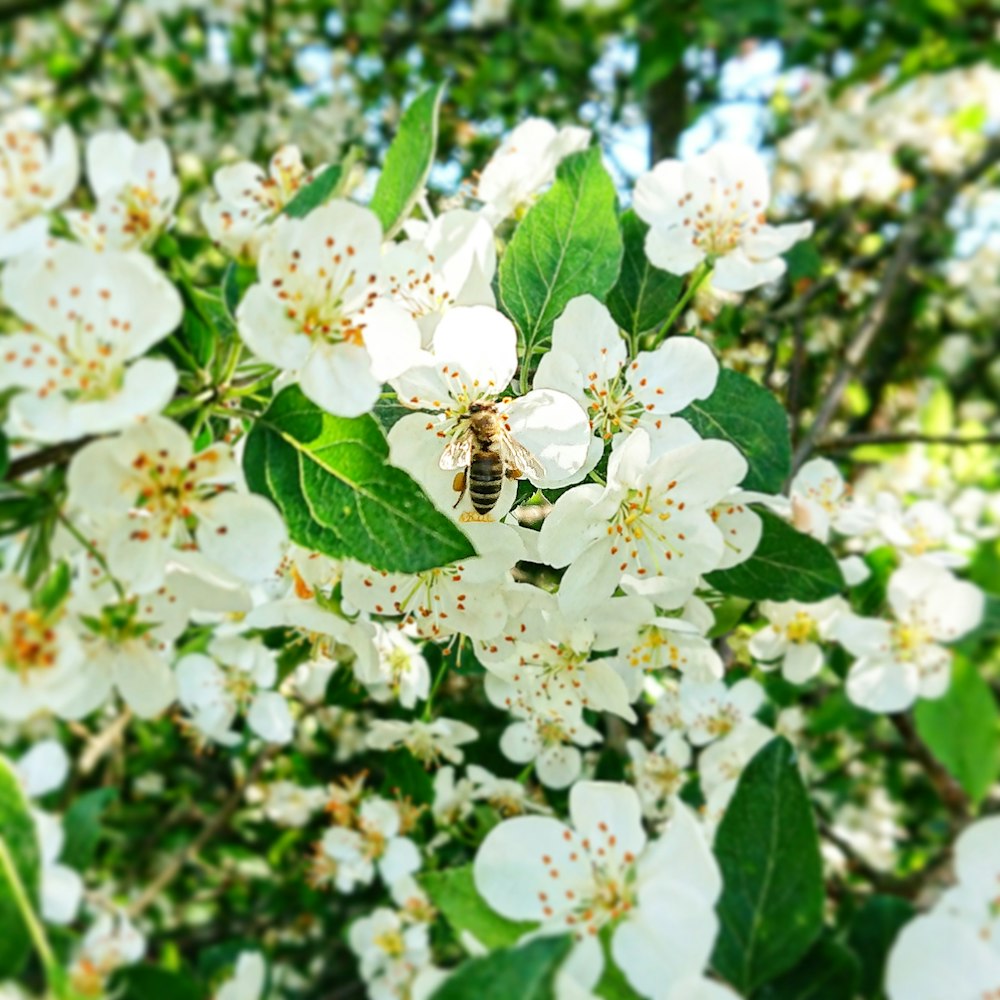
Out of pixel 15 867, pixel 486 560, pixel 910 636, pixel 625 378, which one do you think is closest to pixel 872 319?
pixel 910 636

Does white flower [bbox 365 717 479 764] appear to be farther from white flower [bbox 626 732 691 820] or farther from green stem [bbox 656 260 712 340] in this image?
green stem [bbox 656 260 712 340]

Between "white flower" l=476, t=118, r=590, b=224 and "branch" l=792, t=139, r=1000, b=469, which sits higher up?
"white flower" l=476, t=118, r=590, b=224

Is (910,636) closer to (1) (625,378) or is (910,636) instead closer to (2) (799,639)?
(2) (799,639)

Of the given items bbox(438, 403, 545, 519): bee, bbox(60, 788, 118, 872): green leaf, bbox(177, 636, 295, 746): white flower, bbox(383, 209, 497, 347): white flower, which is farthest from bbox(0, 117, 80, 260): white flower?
bbox(60, 788, 118, 872): green leaf

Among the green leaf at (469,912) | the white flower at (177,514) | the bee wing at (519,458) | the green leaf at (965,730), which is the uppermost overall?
the bee wing at (519,458)

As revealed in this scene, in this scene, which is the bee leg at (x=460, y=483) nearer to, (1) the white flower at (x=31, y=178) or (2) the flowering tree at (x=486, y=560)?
(2) the flowering tree at (x=486, y=560)

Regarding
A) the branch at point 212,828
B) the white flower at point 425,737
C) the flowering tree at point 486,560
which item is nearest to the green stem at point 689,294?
the flowering tree at point 486,560
